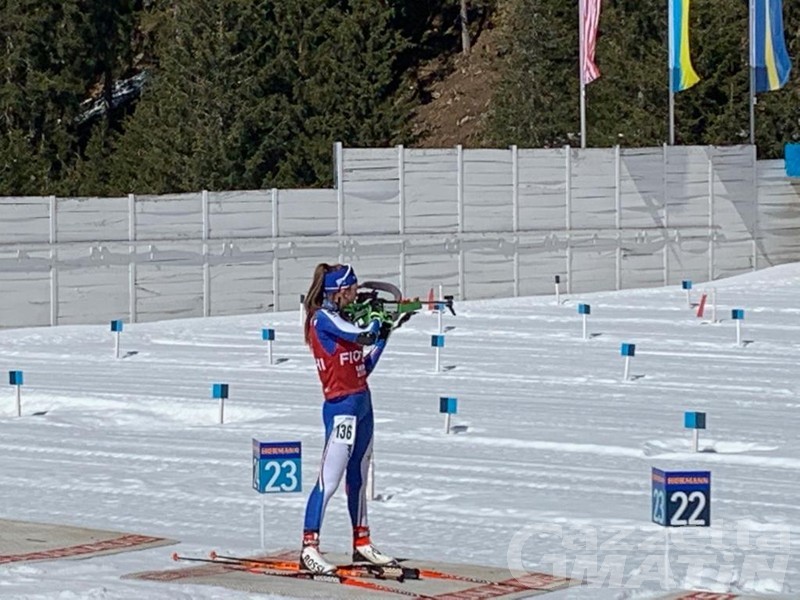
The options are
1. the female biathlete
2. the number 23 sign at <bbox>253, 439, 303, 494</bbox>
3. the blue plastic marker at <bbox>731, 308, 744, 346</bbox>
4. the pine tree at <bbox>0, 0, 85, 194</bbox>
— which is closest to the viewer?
the female biathlete

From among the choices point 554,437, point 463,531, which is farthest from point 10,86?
point 463,531

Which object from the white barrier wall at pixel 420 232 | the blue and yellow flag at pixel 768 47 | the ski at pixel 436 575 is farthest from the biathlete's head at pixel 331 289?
the blue and yellow flag at pixel 768 47

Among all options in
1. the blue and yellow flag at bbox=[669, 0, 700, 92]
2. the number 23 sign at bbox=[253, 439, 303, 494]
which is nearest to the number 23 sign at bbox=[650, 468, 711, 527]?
the number 23 sign at bbox=[253, 439, 303, 494]

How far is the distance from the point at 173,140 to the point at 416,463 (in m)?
42.0

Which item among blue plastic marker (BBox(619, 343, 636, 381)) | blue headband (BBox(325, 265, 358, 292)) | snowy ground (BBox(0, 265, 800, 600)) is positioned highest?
blue headband (BBox(325, 265, 358, 292))

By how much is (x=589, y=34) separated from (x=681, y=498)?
30.4 metres

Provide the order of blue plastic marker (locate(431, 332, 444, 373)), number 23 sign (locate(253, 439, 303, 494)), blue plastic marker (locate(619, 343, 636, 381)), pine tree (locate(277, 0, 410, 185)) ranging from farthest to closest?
pine tree (locate(277, 0, 410, 185))
blue plastic marker (locate(431, 332, 444, 373))
blue plastic marker (locate(619, 343, 636, 381))
number 23 sign (locate(253, 439, 303, 494))

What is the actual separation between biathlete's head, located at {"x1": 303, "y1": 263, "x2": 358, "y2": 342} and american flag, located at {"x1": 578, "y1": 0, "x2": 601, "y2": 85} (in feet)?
96.1

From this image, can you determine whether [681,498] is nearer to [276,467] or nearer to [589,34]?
[276,467]

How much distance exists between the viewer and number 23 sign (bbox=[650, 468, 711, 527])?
10.4 m

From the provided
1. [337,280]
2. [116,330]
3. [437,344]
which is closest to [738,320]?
[437,344]

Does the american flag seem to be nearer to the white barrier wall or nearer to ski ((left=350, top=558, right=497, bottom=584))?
the white barrier wall

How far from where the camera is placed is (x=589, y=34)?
40.0 metres

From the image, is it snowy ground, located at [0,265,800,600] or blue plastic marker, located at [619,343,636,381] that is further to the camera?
blue plastic marker, located at [619,343,636,381]
